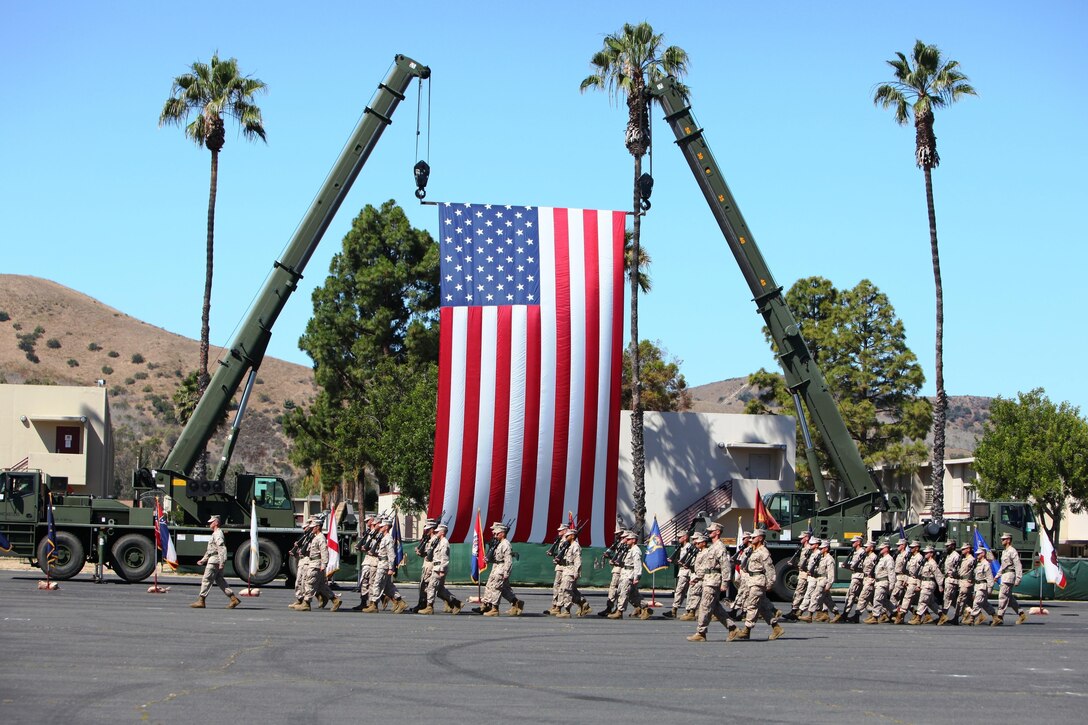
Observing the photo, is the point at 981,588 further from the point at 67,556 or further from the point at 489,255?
the point at 67,556

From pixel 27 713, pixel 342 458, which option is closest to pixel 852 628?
pixel 27 713

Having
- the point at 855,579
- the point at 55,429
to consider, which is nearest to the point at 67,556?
the point at 855,579

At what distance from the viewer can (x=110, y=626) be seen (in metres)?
18.5

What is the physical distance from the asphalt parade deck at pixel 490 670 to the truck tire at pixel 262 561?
6521mm

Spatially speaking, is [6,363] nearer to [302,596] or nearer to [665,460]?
[665,460]

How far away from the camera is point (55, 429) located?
2009 inches

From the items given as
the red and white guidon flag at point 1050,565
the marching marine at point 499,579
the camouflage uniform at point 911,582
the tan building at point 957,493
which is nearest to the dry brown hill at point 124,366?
the tan building at point 957,493

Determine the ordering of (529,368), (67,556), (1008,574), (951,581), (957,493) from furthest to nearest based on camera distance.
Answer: (957,493) → (67,556) → (529,368) → (951,581) → (1008,574)

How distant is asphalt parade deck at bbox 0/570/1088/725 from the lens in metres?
12.0

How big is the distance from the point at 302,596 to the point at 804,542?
363 inches

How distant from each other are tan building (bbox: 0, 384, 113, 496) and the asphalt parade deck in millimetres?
29226

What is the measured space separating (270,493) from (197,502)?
1.69m

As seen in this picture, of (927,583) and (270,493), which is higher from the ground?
(270,493)

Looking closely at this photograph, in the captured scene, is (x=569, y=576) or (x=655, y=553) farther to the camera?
(x=655, y=553)
